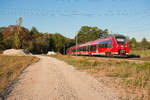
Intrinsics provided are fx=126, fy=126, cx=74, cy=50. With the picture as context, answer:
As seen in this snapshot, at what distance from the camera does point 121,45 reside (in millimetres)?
18875

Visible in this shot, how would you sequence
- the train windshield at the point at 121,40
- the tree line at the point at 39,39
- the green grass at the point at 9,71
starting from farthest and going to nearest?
the tree line at the point at 39,39 → the train windshield at the point at 121,40 → the green grass at the point at 9,71

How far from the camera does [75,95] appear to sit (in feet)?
14.7

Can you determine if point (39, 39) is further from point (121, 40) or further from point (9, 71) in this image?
point (9, 71)

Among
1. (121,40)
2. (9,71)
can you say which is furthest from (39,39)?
(9,71)

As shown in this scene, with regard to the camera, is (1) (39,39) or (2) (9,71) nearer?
(2) (9,71)

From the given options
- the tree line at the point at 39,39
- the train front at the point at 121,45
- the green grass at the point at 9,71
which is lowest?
the green grass at the point at 9,71

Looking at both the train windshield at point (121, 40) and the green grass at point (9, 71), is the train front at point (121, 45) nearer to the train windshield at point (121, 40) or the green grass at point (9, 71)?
the train windshield at point (121, 40)

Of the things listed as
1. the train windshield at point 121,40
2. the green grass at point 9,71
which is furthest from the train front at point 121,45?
the green grass at point 9,71

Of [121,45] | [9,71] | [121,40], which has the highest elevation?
[121,40]

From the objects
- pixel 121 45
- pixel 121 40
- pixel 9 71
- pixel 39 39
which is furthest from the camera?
pixel 39 39

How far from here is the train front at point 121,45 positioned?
61.3ft

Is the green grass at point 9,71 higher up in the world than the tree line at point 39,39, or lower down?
lower down

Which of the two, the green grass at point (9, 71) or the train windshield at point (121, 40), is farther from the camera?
the train windshield at point (121, 40)

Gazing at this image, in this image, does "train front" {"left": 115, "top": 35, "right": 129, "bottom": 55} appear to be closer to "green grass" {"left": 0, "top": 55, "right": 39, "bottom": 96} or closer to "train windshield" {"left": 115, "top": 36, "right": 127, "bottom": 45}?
"train windshield" {"left": 115, "top": 36, "right": 127, "bottom": 45}
